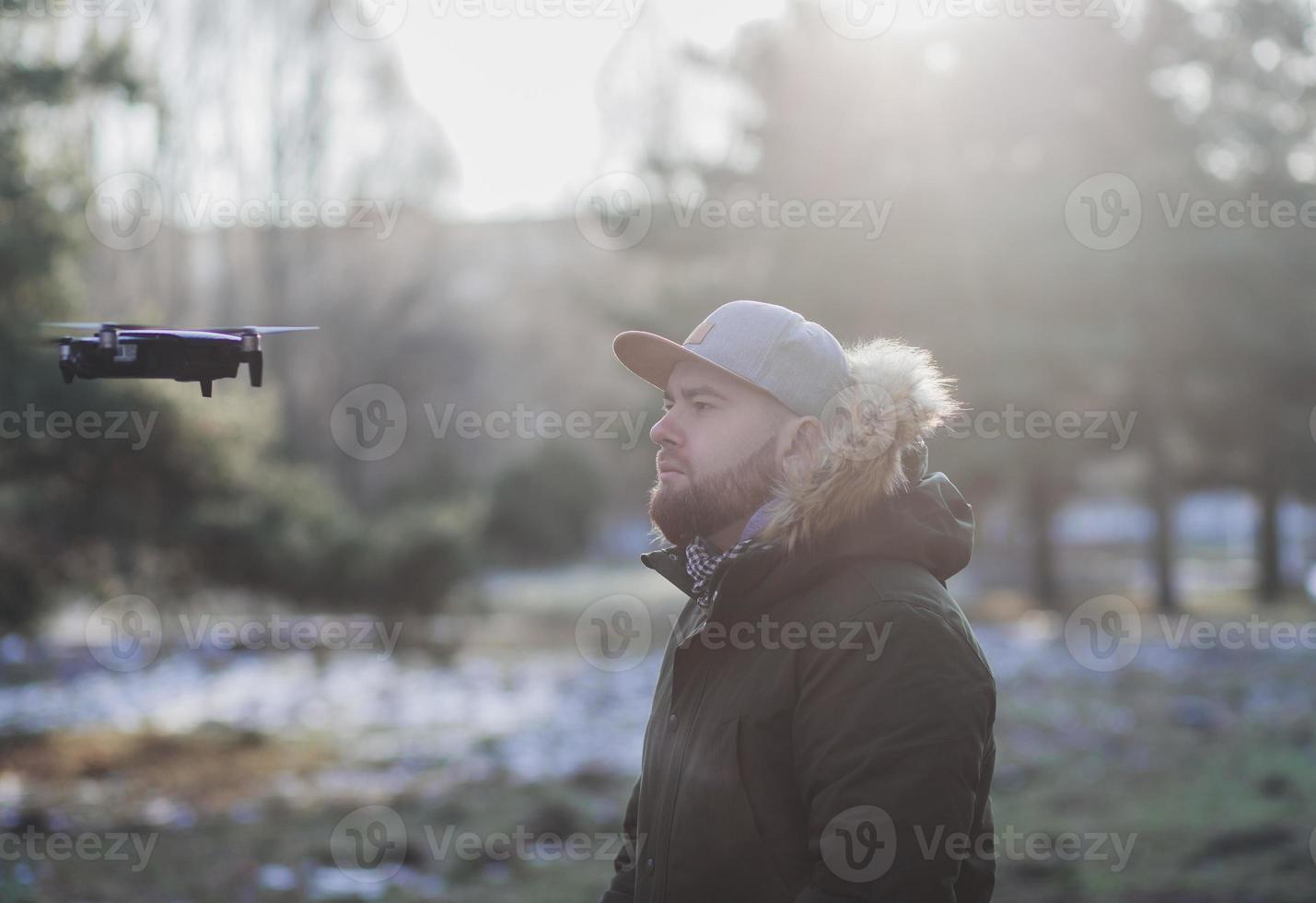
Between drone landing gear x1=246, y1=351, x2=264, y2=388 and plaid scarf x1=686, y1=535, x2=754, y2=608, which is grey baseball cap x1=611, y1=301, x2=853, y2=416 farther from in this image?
drone landing gear x1=246, y1=351, x2=264, y2=388

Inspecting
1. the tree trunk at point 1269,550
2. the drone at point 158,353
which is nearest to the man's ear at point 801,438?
the drone at point 158,353

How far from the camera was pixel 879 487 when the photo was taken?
2.59 meters

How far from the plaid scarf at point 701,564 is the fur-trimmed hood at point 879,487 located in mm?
172

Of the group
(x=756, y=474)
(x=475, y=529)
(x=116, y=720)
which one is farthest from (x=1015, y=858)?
(x=116, y=720)

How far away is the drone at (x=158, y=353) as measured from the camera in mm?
2236

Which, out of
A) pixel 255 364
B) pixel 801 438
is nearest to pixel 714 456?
pixel 801 438

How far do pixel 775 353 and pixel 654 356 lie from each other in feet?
1.37

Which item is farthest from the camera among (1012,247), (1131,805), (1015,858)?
(1012,247)

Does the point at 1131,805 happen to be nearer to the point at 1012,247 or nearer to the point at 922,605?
the point at 922,605

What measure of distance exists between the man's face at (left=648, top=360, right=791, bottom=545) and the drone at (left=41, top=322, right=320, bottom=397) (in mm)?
948

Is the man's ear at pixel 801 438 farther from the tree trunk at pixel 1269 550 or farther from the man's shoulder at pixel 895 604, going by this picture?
the tree trunk at pixel 1269 550

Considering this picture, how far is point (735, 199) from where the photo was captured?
18.7 m

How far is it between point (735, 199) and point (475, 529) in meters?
8.36

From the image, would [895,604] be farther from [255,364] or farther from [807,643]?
[255,364]
